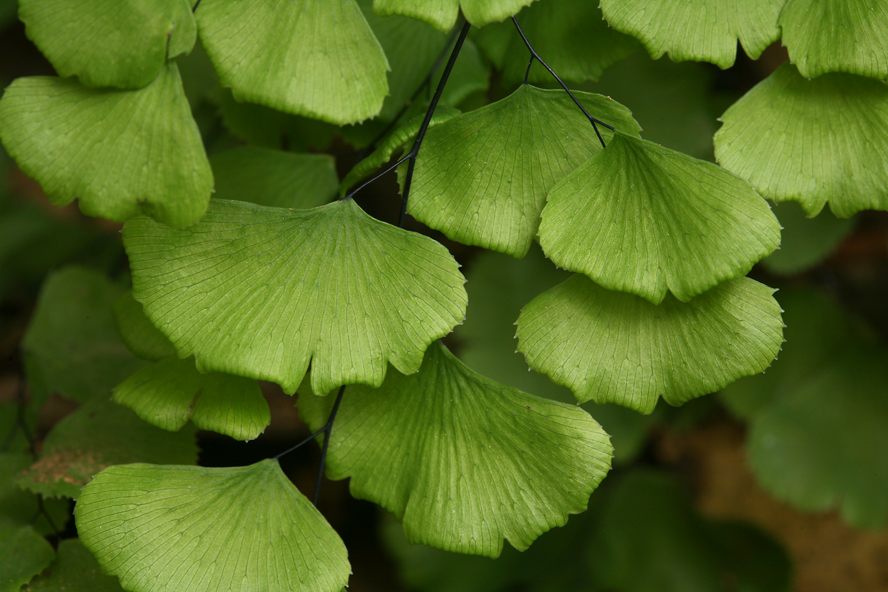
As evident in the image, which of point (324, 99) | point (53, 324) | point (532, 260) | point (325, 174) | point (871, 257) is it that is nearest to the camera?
point (324, 99)

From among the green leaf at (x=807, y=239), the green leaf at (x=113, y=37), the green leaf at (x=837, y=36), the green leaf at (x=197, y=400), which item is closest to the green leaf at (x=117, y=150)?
the green leaf at (x=113, y=37)

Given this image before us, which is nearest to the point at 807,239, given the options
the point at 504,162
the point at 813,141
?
the point at 813,141

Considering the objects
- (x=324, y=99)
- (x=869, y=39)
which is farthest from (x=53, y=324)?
(x=869, y=39)

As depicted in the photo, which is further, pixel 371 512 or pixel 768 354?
pixel 371 512

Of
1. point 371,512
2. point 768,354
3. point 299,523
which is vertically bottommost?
point 371,512

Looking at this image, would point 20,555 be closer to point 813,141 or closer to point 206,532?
point 206,532

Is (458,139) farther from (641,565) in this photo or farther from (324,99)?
(641,565)

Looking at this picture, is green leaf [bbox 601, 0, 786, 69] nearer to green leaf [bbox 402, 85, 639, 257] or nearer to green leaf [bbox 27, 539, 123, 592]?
green leaf [bbox 402, 85, 639, 257]
